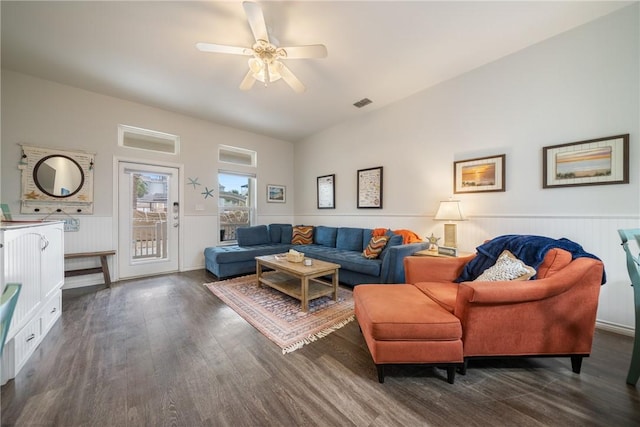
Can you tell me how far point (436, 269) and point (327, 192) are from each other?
3.11 meters

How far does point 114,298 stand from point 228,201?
250cm

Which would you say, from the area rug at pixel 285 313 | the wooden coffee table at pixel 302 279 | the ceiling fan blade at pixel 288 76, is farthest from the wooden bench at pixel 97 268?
the ceiling fan blade at pixel 288 76

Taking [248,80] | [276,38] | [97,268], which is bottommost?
[97,268]

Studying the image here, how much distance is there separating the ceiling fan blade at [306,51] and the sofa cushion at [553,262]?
2.50 m

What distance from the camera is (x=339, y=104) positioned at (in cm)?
383

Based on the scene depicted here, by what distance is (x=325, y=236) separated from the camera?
4.60 meters

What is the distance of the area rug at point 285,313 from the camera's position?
2037 millimetres

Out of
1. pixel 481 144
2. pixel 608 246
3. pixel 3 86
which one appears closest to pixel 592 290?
pixel 608 246

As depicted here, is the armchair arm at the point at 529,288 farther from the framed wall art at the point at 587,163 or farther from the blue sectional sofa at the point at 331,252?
the blue sectional sofa at the point at 331,252

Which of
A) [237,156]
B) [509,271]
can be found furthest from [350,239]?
[237,156]

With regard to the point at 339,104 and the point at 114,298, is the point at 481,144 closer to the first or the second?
the point at 339,104

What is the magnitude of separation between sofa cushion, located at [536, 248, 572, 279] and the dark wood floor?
0.67m

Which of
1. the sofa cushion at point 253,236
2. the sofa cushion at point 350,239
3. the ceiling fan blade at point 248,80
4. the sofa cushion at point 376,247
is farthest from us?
the sofa cushion at point 253,236

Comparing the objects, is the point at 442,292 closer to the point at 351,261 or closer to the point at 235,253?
the point at 351,261
